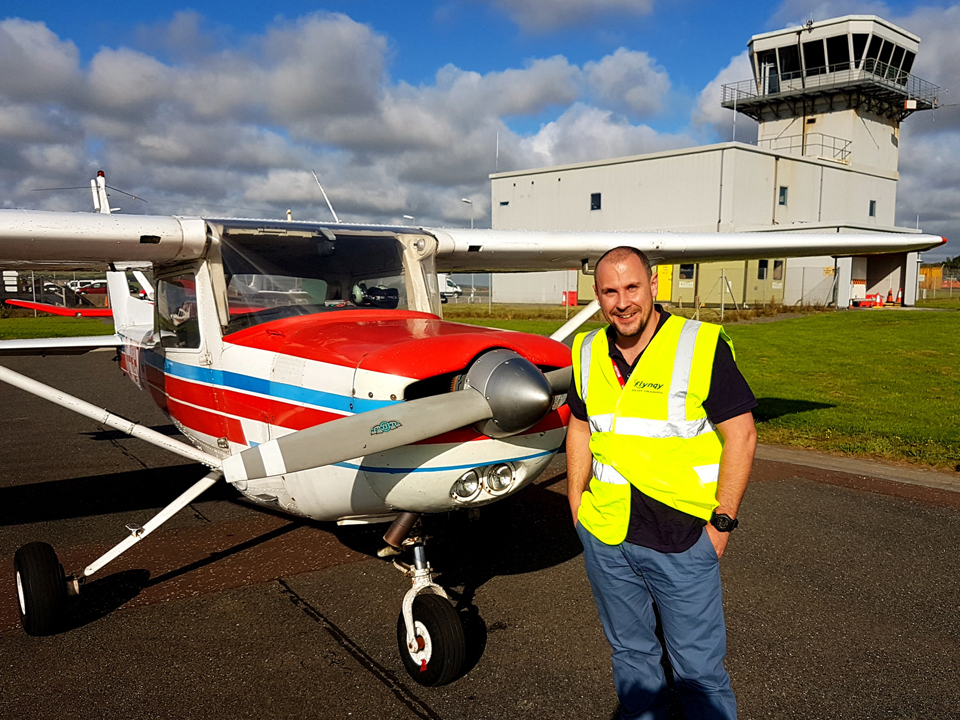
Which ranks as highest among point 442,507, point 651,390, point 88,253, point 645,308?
point 88,253

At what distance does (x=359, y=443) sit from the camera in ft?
9.11

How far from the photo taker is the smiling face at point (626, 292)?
90.4 inches

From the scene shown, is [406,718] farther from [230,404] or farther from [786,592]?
[786,592]

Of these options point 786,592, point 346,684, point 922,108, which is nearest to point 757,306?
point 922,108

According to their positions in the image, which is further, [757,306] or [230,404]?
[757,306]

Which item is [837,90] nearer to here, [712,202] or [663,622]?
[712,202]

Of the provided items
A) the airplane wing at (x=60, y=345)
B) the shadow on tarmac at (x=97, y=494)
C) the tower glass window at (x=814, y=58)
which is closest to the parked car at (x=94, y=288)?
the airplane wing at (x=60, y=345)

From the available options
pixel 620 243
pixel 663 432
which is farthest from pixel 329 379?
pixel 620 243

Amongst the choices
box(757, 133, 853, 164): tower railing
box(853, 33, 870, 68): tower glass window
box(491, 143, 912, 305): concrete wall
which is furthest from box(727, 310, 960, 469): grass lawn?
box(853, 33, 870, 68): tower glass window

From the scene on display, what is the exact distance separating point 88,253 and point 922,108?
48608mm

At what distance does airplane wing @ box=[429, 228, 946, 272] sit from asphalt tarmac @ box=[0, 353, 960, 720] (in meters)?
2.04

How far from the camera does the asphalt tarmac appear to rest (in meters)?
3.02

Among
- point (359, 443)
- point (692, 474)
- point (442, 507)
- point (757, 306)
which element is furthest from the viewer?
point (757, 306)

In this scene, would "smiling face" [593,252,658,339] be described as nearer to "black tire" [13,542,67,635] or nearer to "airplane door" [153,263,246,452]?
"airplane door" [153,263,246,452]
